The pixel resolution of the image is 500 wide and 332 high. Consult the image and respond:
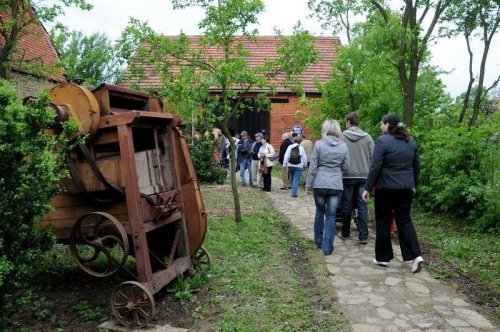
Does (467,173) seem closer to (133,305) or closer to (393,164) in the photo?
(393,164)

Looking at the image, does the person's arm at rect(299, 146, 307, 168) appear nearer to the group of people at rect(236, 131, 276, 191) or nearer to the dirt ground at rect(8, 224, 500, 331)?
the group of people at rect(236, 131, 276, 191)

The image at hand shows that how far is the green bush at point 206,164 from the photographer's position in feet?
47.1

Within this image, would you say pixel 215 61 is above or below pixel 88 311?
above

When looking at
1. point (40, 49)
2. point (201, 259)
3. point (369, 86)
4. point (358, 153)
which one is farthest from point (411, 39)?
point (40, 49)

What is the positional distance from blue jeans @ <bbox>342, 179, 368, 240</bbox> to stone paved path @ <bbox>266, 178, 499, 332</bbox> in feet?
1.23

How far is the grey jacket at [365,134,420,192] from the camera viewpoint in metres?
5.62

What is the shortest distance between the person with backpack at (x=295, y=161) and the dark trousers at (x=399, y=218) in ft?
20.5

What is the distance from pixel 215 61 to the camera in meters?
7.49

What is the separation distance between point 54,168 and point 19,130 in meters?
0.53

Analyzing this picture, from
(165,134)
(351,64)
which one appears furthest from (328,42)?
(165,134)

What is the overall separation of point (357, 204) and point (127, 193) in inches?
159

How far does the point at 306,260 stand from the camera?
6.25 m

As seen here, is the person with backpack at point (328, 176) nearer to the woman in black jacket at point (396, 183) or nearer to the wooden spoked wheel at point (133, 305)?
the woman in black jacket at point (396, 183)

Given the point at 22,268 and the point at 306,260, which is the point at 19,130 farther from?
the point at 306,260
